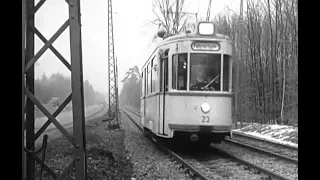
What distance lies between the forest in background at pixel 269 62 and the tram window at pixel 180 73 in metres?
8.12

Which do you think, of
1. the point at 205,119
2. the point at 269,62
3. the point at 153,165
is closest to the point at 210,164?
the point at 205,119

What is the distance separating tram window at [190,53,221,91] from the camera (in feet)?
27.7

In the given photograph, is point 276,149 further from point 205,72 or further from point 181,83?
point 181,83

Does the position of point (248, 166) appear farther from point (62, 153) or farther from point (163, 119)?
point (62, 153)

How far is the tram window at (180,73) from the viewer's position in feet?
27.9

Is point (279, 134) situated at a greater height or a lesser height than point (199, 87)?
lesser

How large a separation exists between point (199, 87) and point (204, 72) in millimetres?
390

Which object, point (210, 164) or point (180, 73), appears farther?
point (180, 73)

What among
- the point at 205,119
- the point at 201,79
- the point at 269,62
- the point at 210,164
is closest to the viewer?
the point at 210,164

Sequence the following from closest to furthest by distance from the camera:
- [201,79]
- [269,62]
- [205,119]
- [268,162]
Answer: [268,162], [205,119], [201,79], [269,62]

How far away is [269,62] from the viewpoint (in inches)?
810

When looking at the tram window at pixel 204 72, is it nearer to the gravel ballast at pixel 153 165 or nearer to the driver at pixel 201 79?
the driver at pixel 201 79

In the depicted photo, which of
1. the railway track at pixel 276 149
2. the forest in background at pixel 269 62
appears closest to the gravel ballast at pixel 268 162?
the railway track at pixel 276 149

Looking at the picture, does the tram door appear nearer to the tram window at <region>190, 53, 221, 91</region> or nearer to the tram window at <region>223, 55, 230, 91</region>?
the tram window at <region>190, 53, 221, 91</region>
